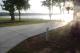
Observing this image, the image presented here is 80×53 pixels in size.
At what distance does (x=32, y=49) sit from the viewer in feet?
42.3

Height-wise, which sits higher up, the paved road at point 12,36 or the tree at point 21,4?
the tree at point 21,4

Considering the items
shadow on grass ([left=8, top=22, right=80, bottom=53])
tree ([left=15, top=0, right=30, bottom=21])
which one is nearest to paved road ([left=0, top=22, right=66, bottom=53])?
shadow on grass ([left=8, top=22, right=80, bottom=53])

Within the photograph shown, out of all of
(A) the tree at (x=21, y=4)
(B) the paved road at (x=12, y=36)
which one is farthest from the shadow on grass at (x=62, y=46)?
(A) the tree at (x=21, y=4)

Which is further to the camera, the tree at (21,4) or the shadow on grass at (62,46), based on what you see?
the tree at (21,4)

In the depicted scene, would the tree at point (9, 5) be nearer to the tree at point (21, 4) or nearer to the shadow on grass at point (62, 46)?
the tree at point (21, 4)

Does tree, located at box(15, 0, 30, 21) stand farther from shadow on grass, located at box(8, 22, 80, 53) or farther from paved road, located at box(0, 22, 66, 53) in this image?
shadow on grass, located at box(8, 22, 80, 53)

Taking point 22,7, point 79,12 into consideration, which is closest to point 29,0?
point 22,7

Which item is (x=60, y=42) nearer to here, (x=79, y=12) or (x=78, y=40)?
(x=78, y=40)

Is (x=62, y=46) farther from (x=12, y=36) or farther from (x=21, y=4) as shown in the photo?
(x=21, y=4)

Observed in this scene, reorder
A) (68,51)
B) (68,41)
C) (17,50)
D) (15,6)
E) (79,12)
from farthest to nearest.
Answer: (15,6), (79,12), (68,41), (17,50), (68,51)

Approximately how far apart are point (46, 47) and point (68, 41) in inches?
57.9

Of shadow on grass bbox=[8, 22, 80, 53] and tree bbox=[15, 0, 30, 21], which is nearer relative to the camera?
shadow on grass bbox=[8, 22, 80, 53]

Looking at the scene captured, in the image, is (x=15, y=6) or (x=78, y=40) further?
(x=15, y=6)

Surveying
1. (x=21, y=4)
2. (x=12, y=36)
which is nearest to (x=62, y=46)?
(x=12, y=36)
